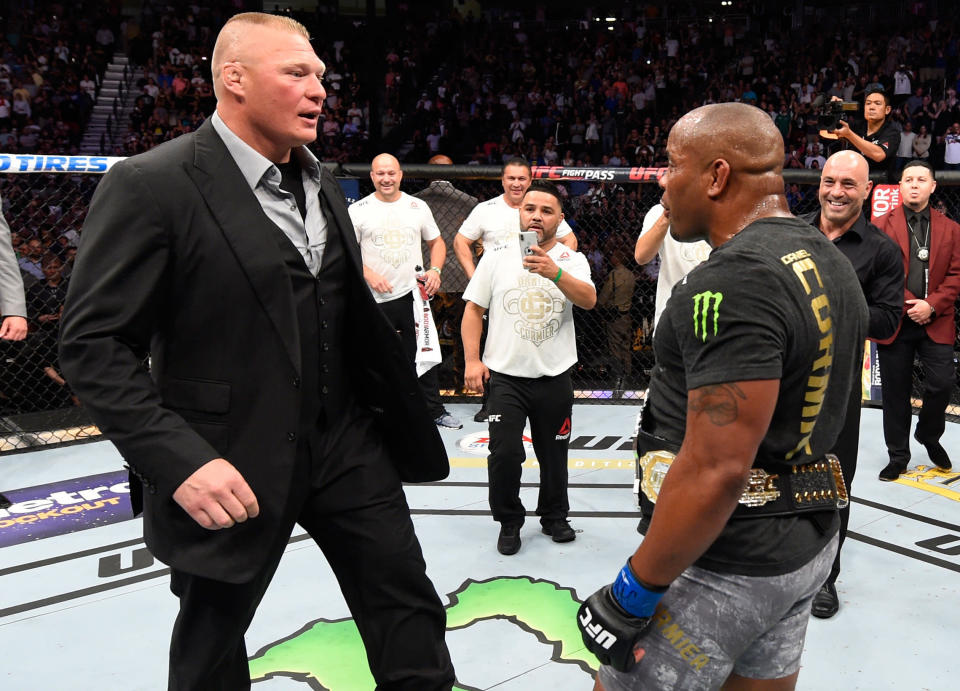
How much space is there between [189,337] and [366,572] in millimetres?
606

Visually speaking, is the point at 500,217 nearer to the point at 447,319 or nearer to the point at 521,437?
the point at 447,319

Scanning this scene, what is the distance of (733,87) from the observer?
1334cm

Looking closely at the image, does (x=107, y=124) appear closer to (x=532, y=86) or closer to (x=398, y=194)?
(x=532, y=86)

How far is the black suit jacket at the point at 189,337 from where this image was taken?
4.94ft

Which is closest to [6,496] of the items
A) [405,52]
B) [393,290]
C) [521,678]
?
[393,290]

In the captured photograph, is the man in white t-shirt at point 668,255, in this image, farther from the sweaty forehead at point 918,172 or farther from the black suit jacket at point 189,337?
the black suit jacket at point 189,337

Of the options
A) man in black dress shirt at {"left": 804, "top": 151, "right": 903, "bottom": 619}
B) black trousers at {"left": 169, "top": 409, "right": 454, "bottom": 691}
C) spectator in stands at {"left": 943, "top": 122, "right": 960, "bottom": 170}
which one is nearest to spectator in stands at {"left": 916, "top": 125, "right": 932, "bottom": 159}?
spectator in stands at {"left": 943, "top": 122, "right": 960, "bottom": 170}

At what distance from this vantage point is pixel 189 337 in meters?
1.64

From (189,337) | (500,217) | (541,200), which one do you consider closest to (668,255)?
(541,200)

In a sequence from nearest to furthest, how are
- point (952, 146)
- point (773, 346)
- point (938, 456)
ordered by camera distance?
point (773, 346) < point (938, 456) < point (952, 146)

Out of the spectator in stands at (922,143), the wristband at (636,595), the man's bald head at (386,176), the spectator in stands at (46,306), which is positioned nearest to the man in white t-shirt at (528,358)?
the man's bald head at (386,176)

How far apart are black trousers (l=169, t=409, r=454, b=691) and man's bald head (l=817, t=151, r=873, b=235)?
1.90 meters

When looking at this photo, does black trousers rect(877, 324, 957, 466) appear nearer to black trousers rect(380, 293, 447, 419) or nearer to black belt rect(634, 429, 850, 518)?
black trousers rect(380, 293, 447, 419)

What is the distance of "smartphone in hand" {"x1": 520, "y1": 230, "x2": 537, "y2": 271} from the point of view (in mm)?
3237
